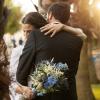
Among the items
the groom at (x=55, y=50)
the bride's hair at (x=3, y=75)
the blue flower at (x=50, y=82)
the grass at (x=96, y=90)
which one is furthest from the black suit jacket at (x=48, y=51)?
the grass at (x=96, y=90)

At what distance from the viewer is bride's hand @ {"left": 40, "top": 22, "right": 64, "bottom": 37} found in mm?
2173

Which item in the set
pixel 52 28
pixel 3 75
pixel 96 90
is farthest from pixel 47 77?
pixel 96 90

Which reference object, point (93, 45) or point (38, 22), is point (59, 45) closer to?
point (38, 22)

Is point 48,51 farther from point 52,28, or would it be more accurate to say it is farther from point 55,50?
point 52,28

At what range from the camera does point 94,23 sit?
3385mm

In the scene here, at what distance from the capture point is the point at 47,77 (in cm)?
213

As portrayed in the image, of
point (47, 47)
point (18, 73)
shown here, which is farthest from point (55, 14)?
point (18, 73)

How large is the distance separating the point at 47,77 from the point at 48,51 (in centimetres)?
16

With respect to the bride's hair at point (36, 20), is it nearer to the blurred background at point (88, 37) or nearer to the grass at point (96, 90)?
→ the blurred background at point (88, 37)

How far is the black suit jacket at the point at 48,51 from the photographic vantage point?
2.12 m

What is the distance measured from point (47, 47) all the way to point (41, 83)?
22 centimetres

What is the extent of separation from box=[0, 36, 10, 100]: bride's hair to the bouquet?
1.17 metres

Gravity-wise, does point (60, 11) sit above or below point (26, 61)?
above

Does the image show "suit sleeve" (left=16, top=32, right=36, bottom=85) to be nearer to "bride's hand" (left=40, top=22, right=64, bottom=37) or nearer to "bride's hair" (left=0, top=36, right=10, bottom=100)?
"bride's hand" (left=40, top=22, right=64, bottom=37)
